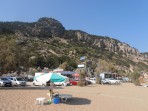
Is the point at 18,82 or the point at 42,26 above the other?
the point at 42,26

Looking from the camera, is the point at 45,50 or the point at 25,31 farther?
the point at 25,31

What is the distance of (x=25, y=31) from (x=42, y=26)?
2459cm

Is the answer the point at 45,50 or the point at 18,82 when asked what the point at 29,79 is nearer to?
the point at 18,82

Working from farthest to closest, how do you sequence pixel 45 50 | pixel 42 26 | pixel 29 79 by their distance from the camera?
pixel 42 26 → pixel 45 50 → pixel 29 79

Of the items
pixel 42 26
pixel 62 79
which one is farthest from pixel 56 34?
pixel 62 79

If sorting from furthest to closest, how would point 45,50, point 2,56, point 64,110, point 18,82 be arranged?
point 45,50 < point 18,82 < point 2,56 < point 64,110

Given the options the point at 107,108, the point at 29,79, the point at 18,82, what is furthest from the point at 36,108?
the point at 29,79

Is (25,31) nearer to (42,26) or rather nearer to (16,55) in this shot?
(42,26)

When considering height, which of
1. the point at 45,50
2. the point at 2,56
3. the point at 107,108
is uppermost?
the point at 45,50

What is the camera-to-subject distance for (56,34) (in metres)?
190

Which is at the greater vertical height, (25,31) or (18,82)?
(25,31)

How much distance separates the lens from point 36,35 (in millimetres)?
168000

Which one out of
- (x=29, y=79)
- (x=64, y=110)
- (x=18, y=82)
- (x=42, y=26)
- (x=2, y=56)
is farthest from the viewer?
(x=42, y=26)

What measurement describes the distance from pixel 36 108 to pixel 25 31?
15050 centimetres
